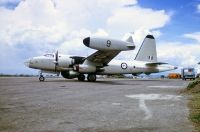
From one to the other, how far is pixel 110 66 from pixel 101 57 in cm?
458

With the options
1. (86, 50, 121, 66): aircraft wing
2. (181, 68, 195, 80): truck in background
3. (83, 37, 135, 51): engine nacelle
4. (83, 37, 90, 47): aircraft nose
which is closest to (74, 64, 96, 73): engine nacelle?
(86, 50, 121, 66): aircraft wing

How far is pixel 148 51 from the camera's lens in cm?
4766

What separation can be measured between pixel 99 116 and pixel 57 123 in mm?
1636

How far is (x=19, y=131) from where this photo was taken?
7.07 m

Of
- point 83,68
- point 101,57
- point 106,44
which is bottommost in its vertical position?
point 83,68

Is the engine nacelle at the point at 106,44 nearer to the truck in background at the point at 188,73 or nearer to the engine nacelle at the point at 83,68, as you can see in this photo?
the engine nacelle at the point at 83,68

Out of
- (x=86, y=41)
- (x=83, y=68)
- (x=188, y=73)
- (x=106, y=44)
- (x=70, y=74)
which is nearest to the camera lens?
(x=86, y=41)

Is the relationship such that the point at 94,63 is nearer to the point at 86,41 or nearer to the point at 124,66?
the point at 124,66

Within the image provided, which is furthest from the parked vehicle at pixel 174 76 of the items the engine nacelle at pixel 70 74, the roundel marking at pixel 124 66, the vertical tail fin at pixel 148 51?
the engine nacelle at pixel 70 74

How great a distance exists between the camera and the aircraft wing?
34625 millimetres

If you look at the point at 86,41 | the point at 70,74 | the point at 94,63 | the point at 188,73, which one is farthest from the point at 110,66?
the point at 188,73

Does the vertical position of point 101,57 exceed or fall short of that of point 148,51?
it falls short

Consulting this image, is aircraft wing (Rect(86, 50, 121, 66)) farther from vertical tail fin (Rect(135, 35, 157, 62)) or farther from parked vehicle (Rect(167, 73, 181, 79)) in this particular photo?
parked vehicle (Rect(167, 73, 181, 79))

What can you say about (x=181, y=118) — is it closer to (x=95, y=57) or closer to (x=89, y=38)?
(x=89, y=38)
